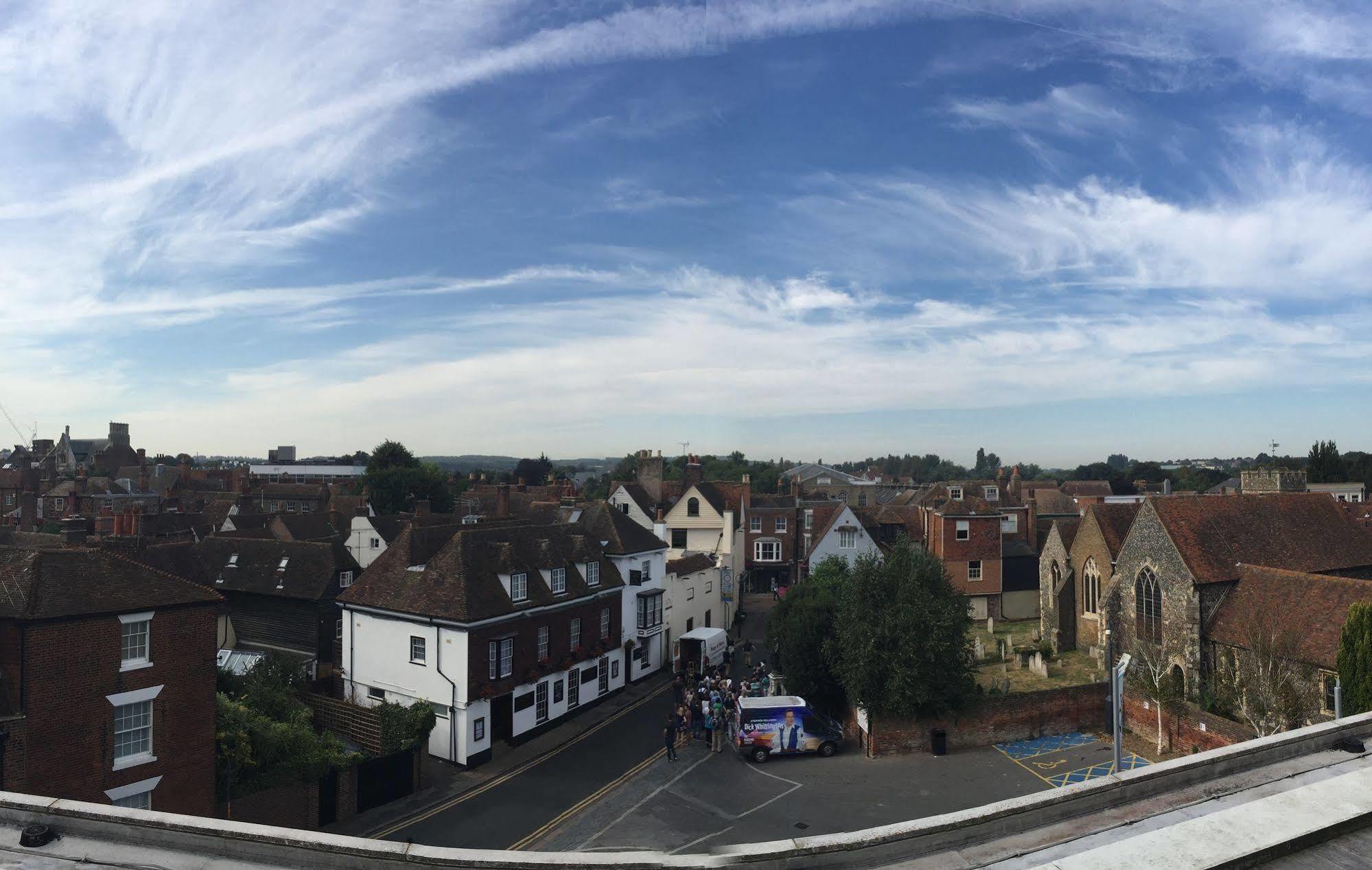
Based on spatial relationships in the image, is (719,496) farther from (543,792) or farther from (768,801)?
(768,801)

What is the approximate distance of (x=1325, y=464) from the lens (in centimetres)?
10031

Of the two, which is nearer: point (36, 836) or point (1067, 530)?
point (36, 836)

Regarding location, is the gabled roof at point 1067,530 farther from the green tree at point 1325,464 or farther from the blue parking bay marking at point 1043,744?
the green tree at point 1325,464

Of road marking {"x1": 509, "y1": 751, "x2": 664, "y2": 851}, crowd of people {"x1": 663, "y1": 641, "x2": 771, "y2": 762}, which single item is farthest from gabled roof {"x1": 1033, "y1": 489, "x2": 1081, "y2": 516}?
road marking {"x1": 509, "y1": 751, "x2": 664, "y2": 851}

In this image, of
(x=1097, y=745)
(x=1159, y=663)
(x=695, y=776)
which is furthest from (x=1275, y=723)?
(x=695, y=776)

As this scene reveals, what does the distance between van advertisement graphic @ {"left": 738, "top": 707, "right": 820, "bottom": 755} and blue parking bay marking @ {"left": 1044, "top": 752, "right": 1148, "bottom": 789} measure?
8.12 m

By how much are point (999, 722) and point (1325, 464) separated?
100 metres

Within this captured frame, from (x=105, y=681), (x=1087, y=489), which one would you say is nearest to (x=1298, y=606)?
(x=105, y=681)

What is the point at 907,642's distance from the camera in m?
27.4

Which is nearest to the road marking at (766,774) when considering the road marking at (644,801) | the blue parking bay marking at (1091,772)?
the road marking at (644,801)

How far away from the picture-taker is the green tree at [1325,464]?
99375mm

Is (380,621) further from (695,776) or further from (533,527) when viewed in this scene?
(695,776)

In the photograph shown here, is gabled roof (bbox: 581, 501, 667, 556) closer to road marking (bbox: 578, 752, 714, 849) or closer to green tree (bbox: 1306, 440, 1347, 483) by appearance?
road marking (bbox: 578, 752, 714, 849)

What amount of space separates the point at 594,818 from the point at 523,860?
725 inches
